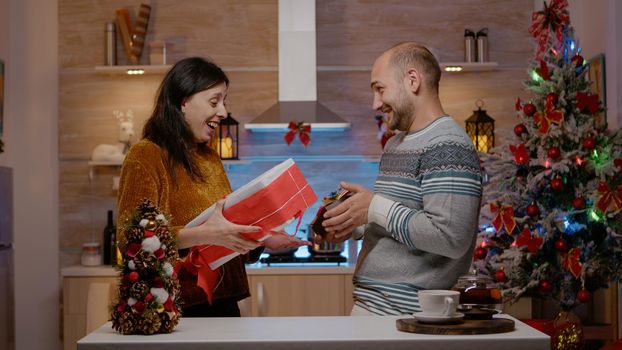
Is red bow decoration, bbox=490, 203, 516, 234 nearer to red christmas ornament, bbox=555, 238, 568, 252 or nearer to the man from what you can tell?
red christmas ornament, bbox=555, 238, 568, 252

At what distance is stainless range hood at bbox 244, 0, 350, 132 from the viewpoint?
5477mm

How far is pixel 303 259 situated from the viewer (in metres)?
Result: 5.40

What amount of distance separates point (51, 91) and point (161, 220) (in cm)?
386

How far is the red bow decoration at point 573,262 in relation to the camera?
4406 mm

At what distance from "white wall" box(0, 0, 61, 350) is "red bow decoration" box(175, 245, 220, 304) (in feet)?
9.73

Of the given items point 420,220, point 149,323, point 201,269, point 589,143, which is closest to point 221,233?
point 201,269

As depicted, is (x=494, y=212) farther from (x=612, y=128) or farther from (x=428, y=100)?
(x=428, y=100)

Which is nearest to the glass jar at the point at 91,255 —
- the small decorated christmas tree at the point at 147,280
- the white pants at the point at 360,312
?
the white pants at the point at 360,312

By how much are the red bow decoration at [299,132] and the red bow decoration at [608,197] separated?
1.80m

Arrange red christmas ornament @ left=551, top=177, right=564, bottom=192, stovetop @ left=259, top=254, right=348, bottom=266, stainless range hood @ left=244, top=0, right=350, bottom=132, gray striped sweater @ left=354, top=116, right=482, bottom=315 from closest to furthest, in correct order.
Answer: gray striped sweater @ left=354, top=116, right=482, bottom=315 < red christmas ornament @ left=551, top=177, right=564, bottom=192 < stovetop @ left=259, top=254, right=348, bottom=266 < stainless range hood @ left=244, top=0, right=350, bottom=132

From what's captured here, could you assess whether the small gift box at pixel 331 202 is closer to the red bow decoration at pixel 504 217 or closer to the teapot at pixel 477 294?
the teapot at pixel 477 294

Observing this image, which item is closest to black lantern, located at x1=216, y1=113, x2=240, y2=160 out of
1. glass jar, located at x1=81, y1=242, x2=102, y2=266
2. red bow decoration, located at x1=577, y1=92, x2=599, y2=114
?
glass jar, located at x1=81, y1=242, x2=102, y2=266

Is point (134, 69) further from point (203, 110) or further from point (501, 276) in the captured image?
point (203, 110)

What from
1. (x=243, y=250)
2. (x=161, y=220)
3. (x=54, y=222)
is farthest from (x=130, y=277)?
(x=54, y=222)
